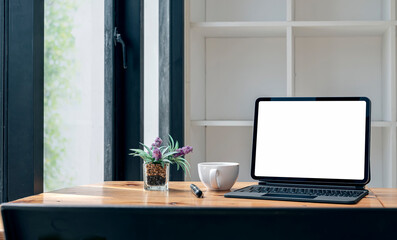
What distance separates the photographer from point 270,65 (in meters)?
2.62

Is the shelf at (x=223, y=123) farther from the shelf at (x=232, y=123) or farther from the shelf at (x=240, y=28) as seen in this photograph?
the shelf at (x=240, y=28)

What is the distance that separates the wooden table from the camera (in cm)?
117

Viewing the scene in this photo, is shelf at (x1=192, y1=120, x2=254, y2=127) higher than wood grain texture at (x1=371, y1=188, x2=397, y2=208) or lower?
higher

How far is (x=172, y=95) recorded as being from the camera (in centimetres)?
215

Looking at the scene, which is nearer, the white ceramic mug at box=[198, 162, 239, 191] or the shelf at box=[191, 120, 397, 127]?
the white ceramic mug at box=[198, 162, 239, 191]

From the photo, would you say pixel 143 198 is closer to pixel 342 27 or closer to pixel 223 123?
pixel 223 123

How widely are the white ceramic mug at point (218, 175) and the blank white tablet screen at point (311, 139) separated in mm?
125

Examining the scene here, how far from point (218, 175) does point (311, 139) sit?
319 millimetres

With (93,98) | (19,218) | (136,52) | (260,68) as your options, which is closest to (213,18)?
(260,68)

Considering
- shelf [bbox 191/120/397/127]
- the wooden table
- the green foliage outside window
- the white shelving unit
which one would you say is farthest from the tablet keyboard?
the white shelving unit

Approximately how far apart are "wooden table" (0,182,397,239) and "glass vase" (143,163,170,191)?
29 millimetres

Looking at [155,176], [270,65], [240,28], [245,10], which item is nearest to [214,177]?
[155,176]

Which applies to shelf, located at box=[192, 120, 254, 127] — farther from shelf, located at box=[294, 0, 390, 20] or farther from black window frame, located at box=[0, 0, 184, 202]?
shelf, located at box=[294, 0, 390, 20]

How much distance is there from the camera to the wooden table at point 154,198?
3.83 ft
